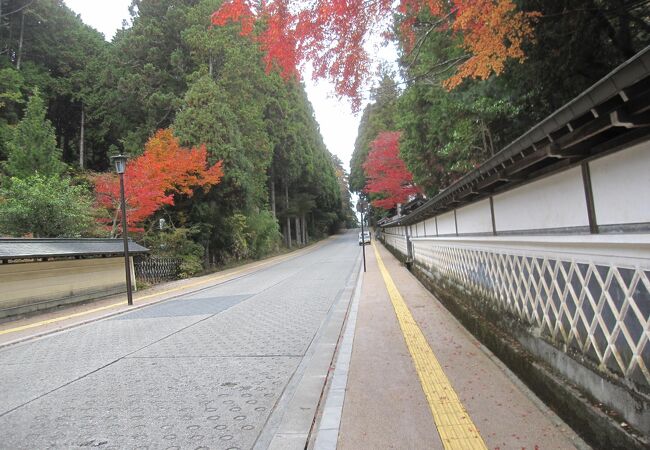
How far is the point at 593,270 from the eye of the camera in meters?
3.61

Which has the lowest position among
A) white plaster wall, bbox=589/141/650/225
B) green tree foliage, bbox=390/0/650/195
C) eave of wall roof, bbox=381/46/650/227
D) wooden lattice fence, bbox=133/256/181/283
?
wooden lattice fence, bbox=133/256/181/283

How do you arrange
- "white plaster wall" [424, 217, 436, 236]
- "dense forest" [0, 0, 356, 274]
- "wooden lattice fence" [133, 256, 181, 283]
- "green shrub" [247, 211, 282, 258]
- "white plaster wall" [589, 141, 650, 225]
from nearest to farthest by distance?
"white plaster wall" [589, 141, 650, 225] → "white plaster wall" [424, 217, 436, 236] → "wooden lattice fence" [133, 256, 181, 283] → "dense forest" [0, 0, 356, 274] → "green shrub" [247, 211, 282, 258]

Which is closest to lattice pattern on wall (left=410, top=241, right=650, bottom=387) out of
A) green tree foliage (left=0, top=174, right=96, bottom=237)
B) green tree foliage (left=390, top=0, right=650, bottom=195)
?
green tree foliage (left=390, top=0, right=650, bottom=195)

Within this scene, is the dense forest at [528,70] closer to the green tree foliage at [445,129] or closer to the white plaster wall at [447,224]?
the green tree foliage at [445,129]

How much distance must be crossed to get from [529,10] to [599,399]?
20.1 ft

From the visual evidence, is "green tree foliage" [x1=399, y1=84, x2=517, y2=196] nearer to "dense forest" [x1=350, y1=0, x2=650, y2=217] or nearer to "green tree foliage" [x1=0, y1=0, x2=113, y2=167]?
"dense forest" [x1=350, y1=0, x2=650, y2=217]

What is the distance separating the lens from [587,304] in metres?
3.82

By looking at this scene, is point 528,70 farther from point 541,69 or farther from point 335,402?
point 335,402

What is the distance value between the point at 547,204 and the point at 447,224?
7375 millimetres

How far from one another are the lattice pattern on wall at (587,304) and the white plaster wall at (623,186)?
0.44 metres

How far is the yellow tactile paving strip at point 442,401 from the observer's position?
A: 3511 mm

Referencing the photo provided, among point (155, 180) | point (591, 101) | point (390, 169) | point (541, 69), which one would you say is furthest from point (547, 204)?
point (390, 169)

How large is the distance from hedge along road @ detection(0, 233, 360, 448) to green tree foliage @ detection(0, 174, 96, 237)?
26.2 feet

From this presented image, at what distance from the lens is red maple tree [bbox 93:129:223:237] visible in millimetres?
19344
